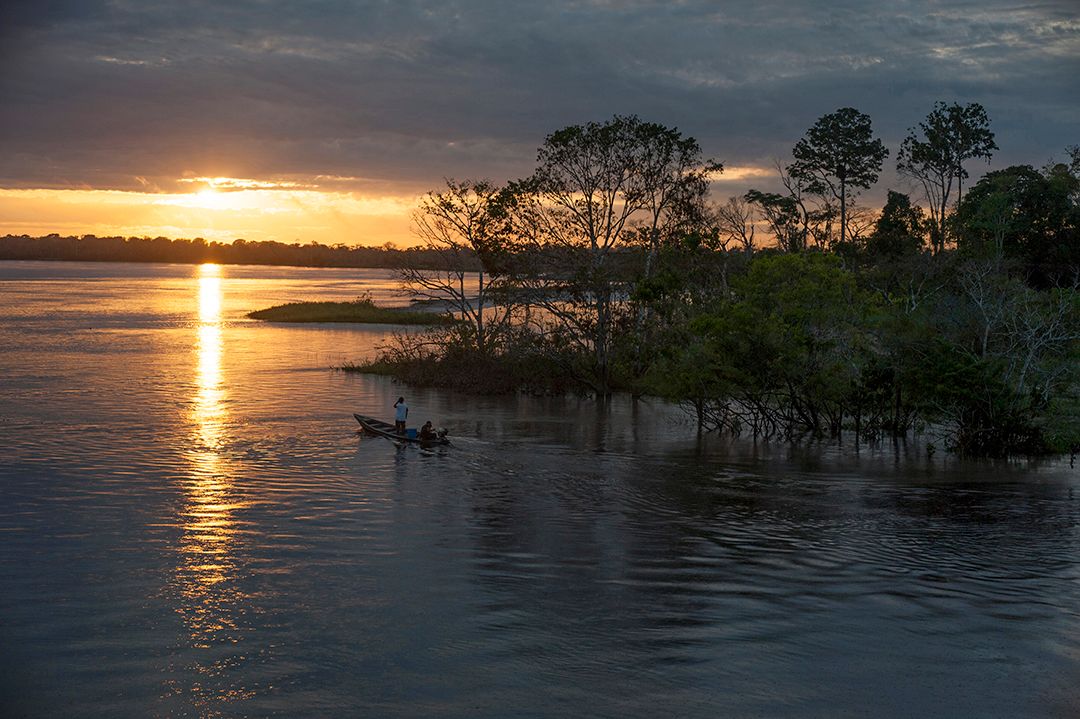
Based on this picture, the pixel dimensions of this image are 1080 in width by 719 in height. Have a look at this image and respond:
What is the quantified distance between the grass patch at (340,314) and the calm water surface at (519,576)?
5621 cm

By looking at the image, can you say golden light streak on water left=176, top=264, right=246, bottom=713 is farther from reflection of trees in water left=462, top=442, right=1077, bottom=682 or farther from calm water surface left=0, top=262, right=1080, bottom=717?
reflection of trees in water left=462, top=442, right=1077, bottom=682

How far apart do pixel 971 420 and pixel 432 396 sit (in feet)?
79.1

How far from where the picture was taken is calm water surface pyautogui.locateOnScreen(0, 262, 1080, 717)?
13500mm

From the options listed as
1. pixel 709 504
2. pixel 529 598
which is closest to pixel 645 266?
pixel 709 504

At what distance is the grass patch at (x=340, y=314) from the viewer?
94.8 meters

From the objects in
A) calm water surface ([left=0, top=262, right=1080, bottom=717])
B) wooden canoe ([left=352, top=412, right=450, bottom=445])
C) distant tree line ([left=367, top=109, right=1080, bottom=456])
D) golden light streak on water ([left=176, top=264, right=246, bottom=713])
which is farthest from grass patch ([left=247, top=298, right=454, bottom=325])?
calm water surface ([left=0, top=262, right=1080, bottom=717])

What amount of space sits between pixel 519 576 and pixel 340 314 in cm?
8184

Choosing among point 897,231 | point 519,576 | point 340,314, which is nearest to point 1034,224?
point 897,231

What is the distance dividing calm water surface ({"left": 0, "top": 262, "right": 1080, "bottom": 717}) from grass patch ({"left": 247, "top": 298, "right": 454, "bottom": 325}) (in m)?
56.2

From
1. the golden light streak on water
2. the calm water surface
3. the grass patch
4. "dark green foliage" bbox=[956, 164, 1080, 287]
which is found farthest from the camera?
the grass patch

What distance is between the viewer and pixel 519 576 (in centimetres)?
1889

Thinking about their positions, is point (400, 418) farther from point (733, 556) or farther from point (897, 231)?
point (897, 231)

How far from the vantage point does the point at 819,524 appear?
78.8 ft

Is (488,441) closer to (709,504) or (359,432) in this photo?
(359,432)
